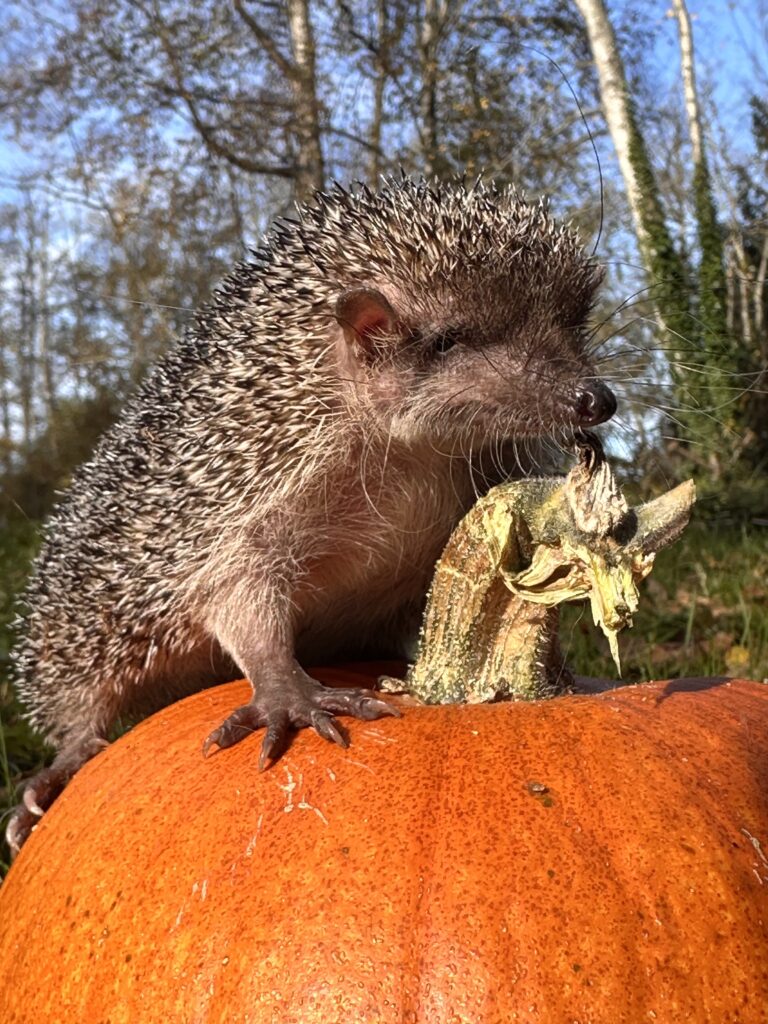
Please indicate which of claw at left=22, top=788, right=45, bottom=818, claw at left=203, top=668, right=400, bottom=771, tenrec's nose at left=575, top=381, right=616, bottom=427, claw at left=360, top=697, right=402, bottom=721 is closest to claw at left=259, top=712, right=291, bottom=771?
claw at left=203, top=668, right=400, bottom=771

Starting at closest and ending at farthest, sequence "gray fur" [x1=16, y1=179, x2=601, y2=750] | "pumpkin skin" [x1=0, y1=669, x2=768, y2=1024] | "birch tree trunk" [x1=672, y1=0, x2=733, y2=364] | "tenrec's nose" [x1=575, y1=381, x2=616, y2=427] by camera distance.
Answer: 1. "pumpkin skin" [x1=0, y1=669, x2=768, y2=1024]
2. "tenrec's nose" [x1=575, y1=381, x2=616, y2=427]
3. "gray fur" [x1=16, y1=179, x2=601, y2=750]
4. "birch tree trunk" [x1=672, y1=0, x2=733, y2=364]

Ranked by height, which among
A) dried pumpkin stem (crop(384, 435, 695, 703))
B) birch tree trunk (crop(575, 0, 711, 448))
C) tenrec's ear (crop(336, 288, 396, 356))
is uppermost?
birch tree trunk (crop(575, 0, 711, 448))

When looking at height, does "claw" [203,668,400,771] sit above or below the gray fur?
below

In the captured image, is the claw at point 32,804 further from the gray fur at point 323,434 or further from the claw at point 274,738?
the claw at point 274,738

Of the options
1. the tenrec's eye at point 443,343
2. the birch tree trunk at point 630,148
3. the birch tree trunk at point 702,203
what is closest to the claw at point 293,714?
the tenrec's eye at point 443,343

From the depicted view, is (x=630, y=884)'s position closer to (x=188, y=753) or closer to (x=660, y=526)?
(x=660, y=526)

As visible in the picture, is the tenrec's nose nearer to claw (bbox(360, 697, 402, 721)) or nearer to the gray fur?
the gray fur

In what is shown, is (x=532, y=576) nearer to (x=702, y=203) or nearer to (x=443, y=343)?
(x=443, y=343)
